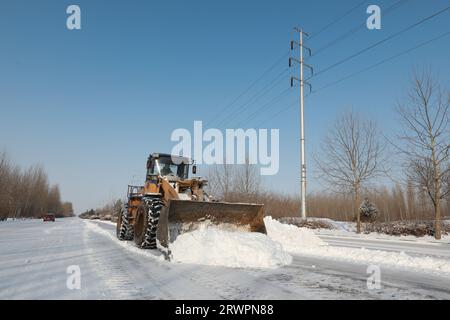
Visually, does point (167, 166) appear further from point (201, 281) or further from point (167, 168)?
point (201, 281)

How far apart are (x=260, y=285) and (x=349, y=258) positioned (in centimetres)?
462

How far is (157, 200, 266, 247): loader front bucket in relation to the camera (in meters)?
8.39

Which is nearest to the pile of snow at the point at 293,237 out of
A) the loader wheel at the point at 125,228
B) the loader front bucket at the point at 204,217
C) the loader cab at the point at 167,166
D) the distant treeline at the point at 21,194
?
the loader front bucket at the point at 204,217

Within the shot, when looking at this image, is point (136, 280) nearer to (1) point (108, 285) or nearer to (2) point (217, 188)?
(1) point (108, 285)

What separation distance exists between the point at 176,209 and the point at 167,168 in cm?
408

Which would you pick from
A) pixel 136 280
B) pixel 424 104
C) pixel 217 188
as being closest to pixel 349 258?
pixel 136 280

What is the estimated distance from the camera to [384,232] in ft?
73.9

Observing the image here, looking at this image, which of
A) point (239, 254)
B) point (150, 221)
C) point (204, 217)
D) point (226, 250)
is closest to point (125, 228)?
point (150, 221)

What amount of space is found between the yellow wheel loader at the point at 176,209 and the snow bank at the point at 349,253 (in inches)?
91.8

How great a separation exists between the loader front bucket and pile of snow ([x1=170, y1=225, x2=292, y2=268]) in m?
0.31

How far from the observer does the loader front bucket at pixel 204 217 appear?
8.39 meters

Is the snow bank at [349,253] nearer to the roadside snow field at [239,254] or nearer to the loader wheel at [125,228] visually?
the roadside snow field at [239,254]

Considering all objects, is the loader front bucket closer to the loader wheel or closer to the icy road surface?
the icy road surface
